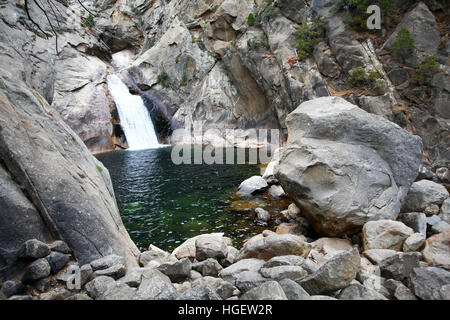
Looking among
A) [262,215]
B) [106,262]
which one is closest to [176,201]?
[262,215]

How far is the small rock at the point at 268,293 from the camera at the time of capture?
3246mm

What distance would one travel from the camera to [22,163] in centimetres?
459

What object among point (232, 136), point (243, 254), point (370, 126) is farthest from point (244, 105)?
point (243, 254)

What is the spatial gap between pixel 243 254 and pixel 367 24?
20271 millimetres

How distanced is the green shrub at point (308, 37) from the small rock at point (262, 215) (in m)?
17.1

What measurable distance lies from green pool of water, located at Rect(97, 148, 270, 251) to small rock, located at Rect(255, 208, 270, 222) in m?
0.33

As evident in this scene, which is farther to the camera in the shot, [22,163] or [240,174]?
[240,174]

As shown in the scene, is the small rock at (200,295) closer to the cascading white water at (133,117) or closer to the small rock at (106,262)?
the small rock at (106,262)

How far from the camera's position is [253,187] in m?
13.4

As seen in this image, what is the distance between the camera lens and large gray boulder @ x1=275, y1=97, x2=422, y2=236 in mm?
7551

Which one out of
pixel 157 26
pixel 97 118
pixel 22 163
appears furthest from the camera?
pixel 157 26

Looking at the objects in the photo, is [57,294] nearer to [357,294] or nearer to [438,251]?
[357,294]
